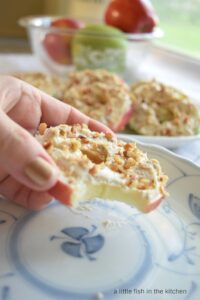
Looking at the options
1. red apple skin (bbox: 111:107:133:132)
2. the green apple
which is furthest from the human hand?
the green apple

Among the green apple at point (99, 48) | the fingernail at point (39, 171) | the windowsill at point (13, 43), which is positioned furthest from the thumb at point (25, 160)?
the windowsill at point (13, 43)

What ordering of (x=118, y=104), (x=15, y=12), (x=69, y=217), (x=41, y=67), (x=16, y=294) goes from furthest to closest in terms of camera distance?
(x=15, y=12) → (x=41, y=67) → (x=118, y=104) → (x=69, y=217) → (x=16, y=294)

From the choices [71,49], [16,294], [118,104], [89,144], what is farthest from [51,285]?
[71,49]

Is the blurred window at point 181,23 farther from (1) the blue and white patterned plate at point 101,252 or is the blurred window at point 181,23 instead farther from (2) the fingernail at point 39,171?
(2) the fingernail at point 39,171

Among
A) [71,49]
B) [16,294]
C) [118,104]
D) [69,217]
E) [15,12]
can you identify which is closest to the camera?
[16,294]

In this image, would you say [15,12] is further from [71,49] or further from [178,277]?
[178,277]

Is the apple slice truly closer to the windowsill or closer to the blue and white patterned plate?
the blue and white patterned plate

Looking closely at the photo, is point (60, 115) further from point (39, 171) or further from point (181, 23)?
point (181, 23)
